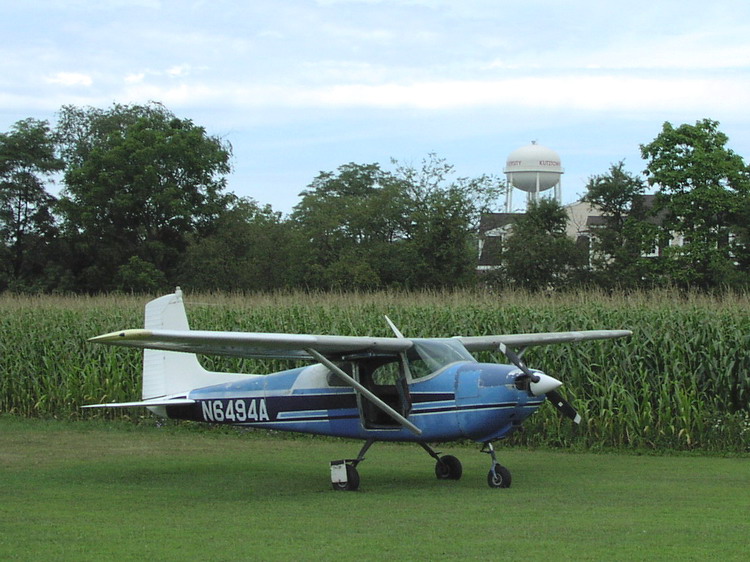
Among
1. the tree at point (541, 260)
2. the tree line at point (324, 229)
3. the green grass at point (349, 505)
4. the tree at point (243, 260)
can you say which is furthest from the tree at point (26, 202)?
the green grass at point (349, 505)

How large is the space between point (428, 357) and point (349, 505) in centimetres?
238

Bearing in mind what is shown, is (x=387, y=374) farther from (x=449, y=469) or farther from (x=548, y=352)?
(x=548, y=352)

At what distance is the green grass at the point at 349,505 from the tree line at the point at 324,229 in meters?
25.9

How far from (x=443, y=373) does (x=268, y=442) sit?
692cm

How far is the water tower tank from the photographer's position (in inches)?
2955

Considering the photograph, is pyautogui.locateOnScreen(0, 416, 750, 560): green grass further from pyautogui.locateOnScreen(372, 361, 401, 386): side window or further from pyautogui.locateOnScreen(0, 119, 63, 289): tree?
pyautogui.locateOnScreen(0, 119, 63, 289): tree

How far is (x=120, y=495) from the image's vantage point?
12.3 m

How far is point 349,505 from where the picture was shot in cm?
1153

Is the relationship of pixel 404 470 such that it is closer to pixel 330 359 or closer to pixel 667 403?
pixel 330 359

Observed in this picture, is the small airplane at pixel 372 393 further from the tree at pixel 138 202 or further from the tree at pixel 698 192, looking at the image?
the tree at pixel 138 202

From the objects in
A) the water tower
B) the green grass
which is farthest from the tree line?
the green grass

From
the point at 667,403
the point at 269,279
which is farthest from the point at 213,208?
the point at 667,403

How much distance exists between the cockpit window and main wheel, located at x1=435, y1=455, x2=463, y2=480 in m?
1.51

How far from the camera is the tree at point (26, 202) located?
56.3m
